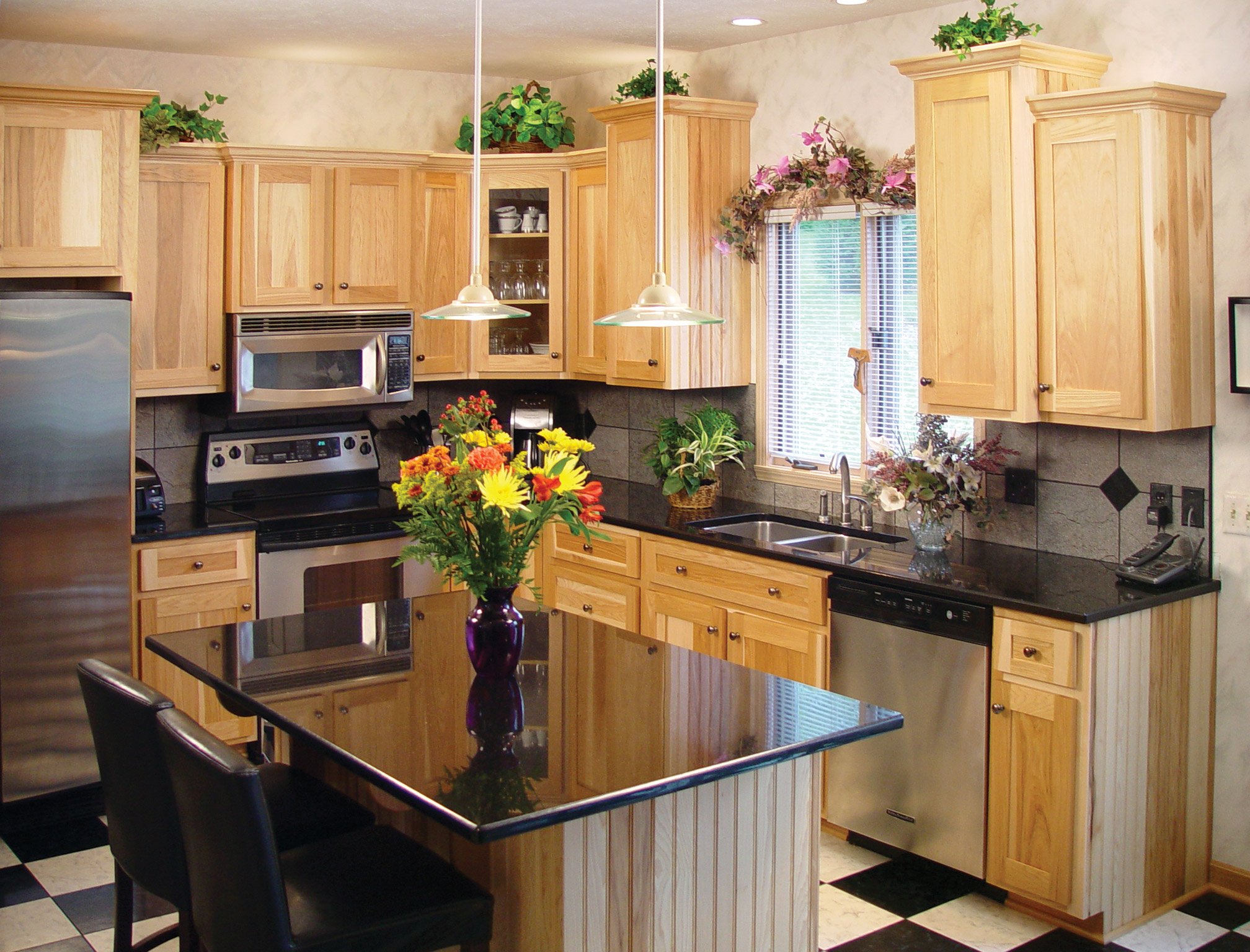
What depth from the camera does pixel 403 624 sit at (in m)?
3.35

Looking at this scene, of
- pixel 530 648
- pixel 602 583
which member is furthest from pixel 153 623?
pixel 530 648

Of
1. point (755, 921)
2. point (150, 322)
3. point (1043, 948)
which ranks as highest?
point (150, 322)

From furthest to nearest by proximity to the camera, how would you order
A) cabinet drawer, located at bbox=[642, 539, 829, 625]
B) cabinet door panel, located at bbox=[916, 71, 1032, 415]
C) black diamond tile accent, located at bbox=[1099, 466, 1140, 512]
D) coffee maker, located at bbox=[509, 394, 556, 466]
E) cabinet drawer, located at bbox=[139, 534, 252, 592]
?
coffee maker, located at bbox=[509, 394, 556, 466]
cabinet drawer, located at bbox=[139, 534, 252, 592]
cabinet drawer, located at bbox=[642, 539, 829, 625]
black diamond tile accent, located at bbox=[1099, 466, 1140, 512]
cabinet door panel, located at bbox=[916, 71, 1032, 415]

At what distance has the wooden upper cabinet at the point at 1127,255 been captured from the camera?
340cm

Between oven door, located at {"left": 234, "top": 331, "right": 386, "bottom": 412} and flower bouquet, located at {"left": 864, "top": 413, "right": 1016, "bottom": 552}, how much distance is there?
7.04 feet

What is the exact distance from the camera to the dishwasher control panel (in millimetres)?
3512

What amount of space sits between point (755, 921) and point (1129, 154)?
215cm

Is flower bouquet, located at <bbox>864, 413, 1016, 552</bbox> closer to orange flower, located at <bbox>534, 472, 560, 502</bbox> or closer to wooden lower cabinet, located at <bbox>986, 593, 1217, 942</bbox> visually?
wooden lower cabinet, located at <bbox>986, 593, 1217, 942</bbox>

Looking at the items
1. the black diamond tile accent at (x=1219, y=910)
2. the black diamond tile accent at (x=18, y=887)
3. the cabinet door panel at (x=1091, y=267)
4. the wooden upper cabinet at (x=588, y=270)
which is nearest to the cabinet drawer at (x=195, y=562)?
the black diamond tile accent at (x=18, y=887)

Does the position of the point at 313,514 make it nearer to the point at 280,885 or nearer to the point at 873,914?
the point at 873,914

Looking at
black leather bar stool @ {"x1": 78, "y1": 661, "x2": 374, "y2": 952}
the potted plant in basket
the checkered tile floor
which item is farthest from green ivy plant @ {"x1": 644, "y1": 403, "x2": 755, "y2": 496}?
black leather bar stool @ {"x1": 78, "y1": 661, "x2": 374, "y2": 952}

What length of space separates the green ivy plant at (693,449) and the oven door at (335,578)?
0.94 m

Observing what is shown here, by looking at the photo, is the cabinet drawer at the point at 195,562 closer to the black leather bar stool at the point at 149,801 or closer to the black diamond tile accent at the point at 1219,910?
the black leather bar stool at the point at 149,801

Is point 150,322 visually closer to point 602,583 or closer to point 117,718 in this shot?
point 602,583
